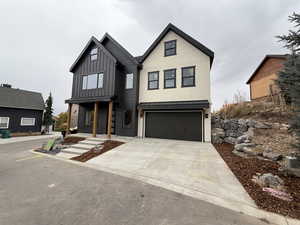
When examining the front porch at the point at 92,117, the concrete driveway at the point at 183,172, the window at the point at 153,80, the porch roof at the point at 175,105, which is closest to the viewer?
the concrete driveway at the point at 183,172

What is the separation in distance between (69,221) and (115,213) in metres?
0.80

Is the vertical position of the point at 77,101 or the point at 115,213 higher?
the point at 77,101

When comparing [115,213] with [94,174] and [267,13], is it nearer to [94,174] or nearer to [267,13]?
[94,174]

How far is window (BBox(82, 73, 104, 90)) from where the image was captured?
11414 mm

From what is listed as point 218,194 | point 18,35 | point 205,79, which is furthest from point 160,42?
point 18,35

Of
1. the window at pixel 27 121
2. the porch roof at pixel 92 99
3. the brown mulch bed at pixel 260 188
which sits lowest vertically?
the brown mulch bed at pixel 260 188

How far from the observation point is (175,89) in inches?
409

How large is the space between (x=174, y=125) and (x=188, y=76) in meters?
4.13

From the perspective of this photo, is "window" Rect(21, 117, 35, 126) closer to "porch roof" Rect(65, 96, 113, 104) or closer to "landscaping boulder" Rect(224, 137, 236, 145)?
"porch roof" Rect(65, 96, 113, 104)

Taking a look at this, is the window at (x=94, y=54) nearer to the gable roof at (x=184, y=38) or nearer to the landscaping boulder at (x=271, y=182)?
the gable roof at (x=184, y=38)

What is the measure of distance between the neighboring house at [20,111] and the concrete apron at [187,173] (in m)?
17.9

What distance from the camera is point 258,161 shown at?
5164 millimetres

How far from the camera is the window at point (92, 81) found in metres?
11.4

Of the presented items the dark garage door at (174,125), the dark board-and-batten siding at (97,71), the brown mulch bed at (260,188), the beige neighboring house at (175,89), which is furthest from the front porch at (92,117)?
the brown mulch bed at (260,188)
